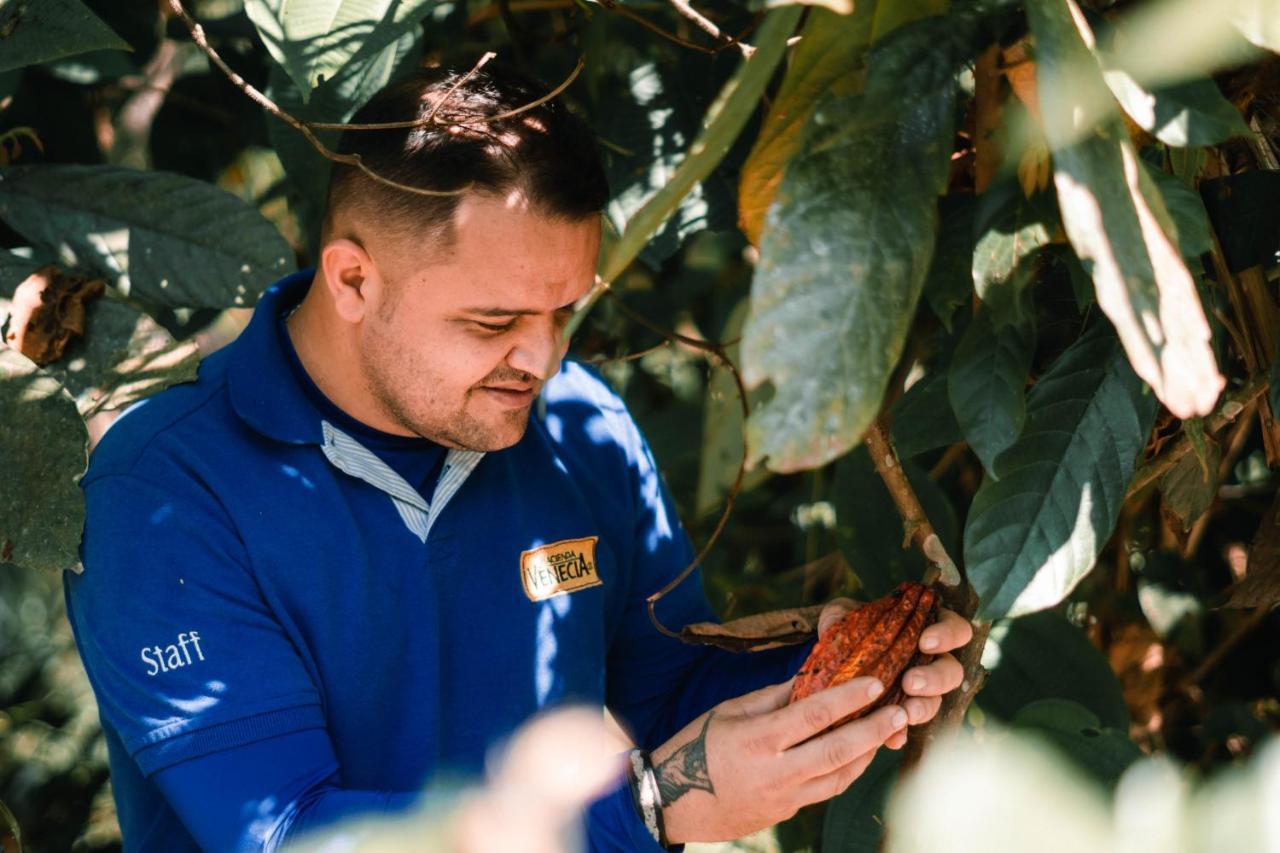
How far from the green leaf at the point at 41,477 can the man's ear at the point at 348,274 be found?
0.32 metres

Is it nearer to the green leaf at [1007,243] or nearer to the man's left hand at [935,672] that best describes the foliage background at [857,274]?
the green leaf at [1007,243]

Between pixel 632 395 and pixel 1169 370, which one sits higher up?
pixel 1169 370

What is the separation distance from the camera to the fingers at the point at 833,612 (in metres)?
1.44

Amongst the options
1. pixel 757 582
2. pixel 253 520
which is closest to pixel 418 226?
pixel 253 520

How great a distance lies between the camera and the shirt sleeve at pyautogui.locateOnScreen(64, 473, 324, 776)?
1.38 meters

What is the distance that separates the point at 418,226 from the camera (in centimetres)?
151

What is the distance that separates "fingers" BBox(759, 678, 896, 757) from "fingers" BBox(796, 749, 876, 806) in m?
0.06

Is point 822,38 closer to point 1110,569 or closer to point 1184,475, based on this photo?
point 1184,475

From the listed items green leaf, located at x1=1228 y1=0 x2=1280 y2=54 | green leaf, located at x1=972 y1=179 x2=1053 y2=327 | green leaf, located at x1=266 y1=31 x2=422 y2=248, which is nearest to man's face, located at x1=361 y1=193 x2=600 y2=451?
green leaf, located at x1=266 y1=31 x2=422 y2=248

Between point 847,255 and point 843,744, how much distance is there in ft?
1.84

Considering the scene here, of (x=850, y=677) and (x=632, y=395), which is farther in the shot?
(x=632, y=395)

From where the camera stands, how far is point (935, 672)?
1301 mm

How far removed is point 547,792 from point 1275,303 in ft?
2.86

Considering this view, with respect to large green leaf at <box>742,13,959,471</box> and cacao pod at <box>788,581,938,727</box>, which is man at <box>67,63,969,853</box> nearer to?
cacao pod at <box>788,581,938,727</box>
